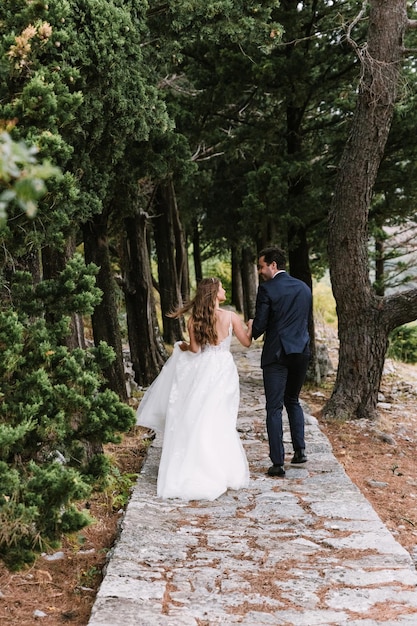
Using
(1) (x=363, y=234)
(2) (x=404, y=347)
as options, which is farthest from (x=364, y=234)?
(2) (x=404, y=347)

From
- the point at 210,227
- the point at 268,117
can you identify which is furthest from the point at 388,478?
the point at 210,227

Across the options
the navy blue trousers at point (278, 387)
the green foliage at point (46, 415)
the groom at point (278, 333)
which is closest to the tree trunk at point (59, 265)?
the groom at point (278, 333)

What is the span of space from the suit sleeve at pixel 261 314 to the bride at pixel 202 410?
128 millimetres

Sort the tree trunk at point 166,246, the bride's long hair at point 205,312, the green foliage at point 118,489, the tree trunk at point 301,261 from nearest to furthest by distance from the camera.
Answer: the green foliage at point 118,489 → the bride's long hair at point 205,312 → the tree trunk at point 301,261 → the tree trunk at point 166,246

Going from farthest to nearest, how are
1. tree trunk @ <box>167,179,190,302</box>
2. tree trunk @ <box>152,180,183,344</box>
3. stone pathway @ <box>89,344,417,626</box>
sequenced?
1. tree trunk @ <box>167,179,190,302</box>
2. tree trunk @ <box>152,180,183,344</box>
3. stone pathway @ <box>89,344,417,626</box>

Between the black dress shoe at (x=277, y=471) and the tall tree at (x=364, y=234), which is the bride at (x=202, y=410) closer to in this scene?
the black dress shoe at (x=277, y=471)

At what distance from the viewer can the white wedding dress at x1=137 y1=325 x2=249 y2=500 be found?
653 centimetres

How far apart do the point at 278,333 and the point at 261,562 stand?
2721 mm

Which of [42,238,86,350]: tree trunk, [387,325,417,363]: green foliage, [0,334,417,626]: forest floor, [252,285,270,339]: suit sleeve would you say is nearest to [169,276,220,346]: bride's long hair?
[252,285,270,339]: suit sleeve

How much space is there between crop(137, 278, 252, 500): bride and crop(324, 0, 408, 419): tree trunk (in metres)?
3.64

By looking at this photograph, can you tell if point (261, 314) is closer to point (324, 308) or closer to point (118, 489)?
point (118, 489)

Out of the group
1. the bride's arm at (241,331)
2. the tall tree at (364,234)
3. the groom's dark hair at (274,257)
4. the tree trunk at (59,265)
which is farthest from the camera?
the tall tree at (364,234)

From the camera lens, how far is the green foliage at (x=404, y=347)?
18.7m

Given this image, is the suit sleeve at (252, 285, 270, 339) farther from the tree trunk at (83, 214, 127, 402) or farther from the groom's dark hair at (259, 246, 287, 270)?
the tree trunk at (83, 214, 127, 402)
